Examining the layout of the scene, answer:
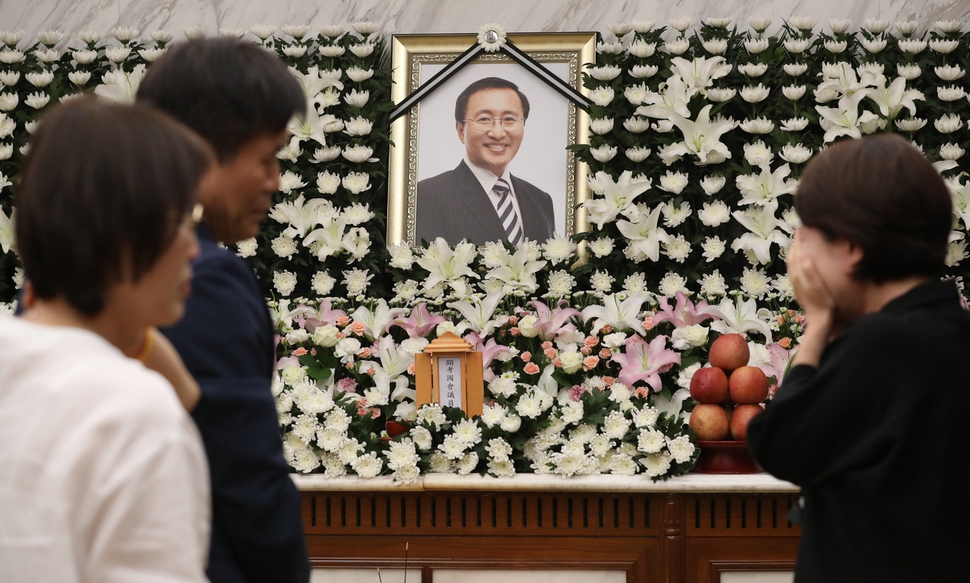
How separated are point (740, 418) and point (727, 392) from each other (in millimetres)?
100

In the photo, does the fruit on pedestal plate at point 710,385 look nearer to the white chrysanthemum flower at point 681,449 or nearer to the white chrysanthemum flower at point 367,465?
the white chrysanthemum flower at point 681,449

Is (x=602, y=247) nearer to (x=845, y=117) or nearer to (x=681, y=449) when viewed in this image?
(x=845, y=117)

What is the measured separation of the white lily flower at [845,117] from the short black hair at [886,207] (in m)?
2.32

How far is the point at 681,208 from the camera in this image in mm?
3764

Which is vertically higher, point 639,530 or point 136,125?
point 136,125

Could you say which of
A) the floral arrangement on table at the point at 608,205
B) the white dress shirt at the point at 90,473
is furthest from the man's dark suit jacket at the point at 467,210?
the white dress shirt at the point at 90,473

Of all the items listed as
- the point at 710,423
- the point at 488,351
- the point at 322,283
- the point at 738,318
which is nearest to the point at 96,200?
the point at 710,423

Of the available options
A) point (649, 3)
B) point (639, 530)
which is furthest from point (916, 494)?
point (649, 3)

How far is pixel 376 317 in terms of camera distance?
3.55m

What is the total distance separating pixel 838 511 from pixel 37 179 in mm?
1105

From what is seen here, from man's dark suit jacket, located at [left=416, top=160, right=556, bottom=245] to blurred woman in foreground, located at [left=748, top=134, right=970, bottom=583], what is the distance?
2.36 m

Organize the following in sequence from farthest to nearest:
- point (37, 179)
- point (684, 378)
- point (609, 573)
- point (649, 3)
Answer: point (649, 3) → point (684, 378) → point (609, 573) → point (37, 179)

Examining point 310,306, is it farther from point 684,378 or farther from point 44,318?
point 44,318

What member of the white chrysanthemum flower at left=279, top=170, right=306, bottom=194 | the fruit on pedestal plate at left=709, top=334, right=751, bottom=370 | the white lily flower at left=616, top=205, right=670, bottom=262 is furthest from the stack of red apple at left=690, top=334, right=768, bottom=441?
the white chrysanthemum flower at left=279, top=170, right=306, bottom=194
